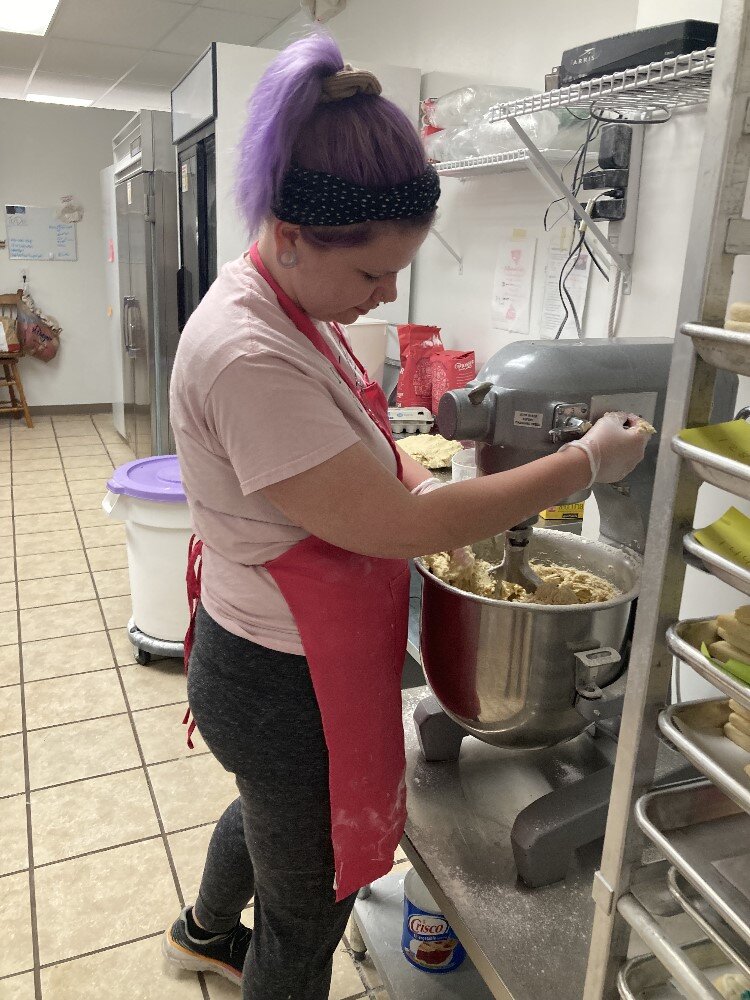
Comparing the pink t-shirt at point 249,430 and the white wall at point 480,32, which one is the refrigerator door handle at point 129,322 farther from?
the pink t-shirt at point 249,430

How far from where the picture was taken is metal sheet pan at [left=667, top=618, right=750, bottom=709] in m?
0.54

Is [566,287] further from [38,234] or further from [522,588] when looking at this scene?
[38,234]

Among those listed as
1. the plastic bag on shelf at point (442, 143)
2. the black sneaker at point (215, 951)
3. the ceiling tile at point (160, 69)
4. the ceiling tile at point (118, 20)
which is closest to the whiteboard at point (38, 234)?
the ceiling tile at point (160, 69)

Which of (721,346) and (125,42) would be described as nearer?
(721,346)

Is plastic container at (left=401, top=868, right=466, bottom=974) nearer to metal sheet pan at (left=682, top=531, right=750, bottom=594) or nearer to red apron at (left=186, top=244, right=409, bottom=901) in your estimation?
red apron at (left=186, top=244, right=409, bottom=901)

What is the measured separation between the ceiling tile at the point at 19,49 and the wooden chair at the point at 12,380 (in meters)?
1.75

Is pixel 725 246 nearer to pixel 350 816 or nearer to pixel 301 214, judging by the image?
pixel 301 214

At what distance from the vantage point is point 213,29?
475cm

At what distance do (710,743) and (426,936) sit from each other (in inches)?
36.4

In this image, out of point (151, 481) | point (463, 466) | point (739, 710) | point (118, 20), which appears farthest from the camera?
point (118, 20)

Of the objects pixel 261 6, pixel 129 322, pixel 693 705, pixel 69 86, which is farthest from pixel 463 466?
pixel 69 86

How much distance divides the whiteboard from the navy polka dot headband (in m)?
6.76

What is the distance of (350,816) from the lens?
1.03 metres

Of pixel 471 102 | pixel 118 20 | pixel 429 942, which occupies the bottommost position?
pixel 429 942
